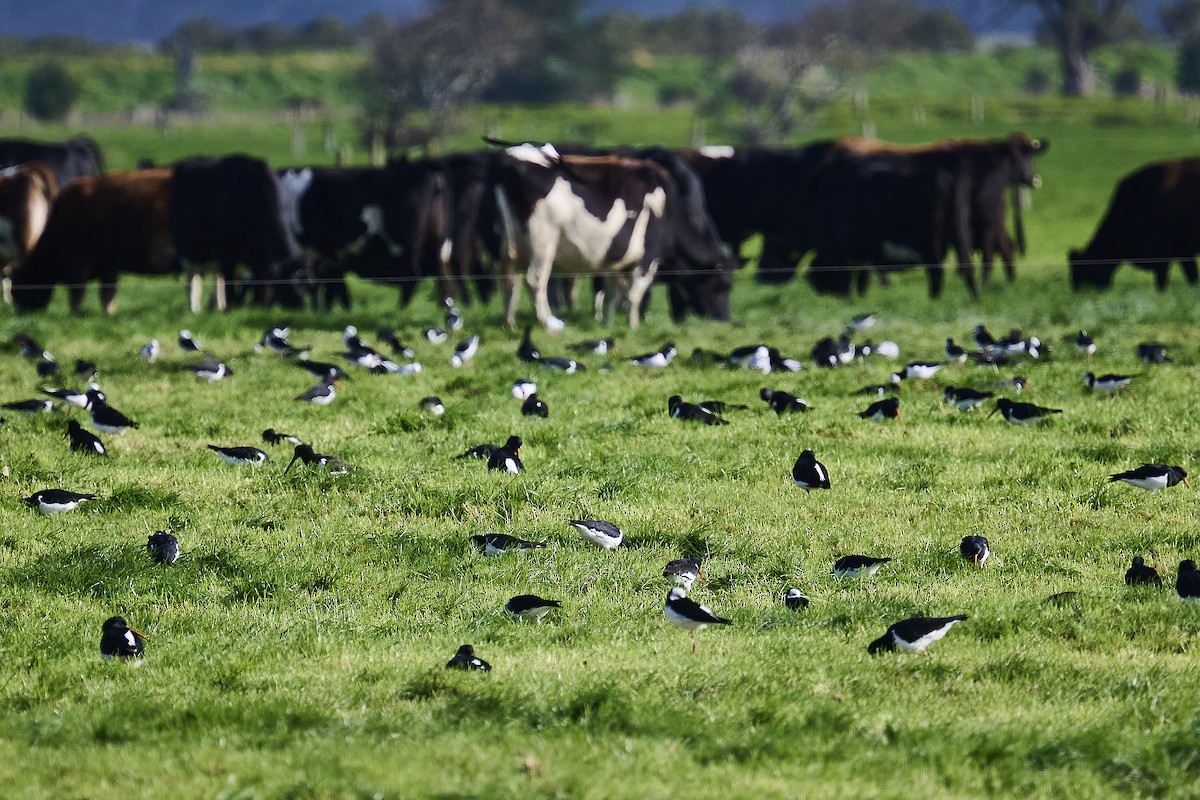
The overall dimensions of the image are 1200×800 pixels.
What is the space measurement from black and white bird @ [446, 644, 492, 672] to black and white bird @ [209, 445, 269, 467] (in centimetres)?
441

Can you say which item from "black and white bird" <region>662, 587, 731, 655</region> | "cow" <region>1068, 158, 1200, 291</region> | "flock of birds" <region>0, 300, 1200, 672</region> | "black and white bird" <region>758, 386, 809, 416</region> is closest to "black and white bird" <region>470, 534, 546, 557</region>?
"flock of birds" <region>0, 300, 1200, 672</region>

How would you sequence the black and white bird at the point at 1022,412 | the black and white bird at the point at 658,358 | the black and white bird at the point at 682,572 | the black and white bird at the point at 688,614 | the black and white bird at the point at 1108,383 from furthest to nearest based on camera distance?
the black and white bird at the point at 658,358 < the black and white bird at the point at 1108,383 < the black and white bird at the point at 1022,412 < the black and white bird at the point at 682,572 < the black and white bird at the point at 688,614

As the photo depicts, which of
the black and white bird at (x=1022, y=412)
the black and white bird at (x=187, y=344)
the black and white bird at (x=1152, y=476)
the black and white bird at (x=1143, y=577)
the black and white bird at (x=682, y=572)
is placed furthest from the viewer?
the black and white bird at (x=187, y=344)

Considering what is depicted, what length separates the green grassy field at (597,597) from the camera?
20.3ft

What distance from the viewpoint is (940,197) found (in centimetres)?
2358

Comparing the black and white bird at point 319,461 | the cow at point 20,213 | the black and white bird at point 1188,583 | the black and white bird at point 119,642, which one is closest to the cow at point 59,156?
the cow at point 20,213

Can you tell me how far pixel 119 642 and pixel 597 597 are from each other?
103 inches

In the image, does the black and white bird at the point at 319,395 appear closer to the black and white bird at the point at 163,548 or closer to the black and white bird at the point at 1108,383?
the black and white bird at the point at 163,548

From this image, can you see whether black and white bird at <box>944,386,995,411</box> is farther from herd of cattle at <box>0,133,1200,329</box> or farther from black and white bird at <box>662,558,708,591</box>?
herd of cattle at <box>0,133,1200,329</box>

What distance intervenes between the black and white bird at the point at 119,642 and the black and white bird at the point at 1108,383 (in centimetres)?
938

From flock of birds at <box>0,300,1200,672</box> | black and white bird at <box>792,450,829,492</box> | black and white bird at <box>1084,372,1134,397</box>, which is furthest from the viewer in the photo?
black and white bird at <box>1084,372,1134,397</box>

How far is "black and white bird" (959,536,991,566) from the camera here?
8766 mm

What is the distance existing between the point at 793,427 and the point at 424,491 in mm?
3478

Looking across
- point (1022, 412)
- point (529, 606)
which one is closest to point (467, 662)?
point (529, 606)
